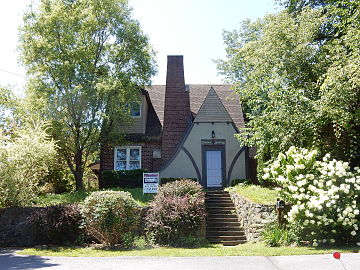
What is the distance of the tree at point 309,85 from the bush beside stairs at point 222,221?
2890mm

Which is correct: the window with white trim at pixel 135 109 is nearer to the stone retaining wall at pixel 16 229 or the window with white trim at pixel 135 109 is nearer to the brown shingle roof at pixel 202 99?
the brown shingle roof at pixel 202 99

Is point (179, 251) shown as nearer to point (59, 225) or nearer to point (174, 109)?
point (59, 225)

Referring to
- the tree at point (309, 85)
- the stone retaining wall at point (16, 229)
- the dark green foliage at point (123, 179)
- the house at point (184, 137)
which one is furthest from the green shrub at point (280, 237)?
the dark green foliage at point (123, 179)

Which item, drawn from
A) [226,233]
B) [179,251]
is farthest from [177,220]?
[226,233]

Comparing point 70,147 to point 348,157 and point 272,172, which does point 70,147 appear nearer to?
point 272,172

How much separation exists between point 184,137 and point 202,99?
6127 mm

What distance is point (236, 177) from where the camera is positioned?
20375 millimetres

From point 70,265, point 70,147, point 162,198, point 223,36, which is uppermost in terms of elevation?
point 223,36

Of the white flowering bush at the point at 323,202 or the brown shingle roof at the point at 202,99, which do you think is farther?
the brown shingle roof at the point at 202,99

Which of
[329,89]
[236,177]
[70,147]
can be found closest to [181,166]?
[236,177]

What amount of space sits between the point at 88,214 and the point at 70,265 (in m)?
3.63

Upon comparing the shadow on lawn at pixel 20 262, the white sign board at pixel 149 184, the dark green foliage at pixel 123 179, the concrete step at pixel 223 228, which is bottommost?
the shadow on lawn at pixel 20 262

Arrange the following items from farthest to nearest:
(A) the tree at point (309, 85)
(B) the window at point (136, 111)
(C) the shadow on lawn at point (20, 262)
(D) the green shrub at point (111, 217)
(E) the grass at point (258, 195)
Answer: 1. (B) the window at point (136, 111)
2. (E) the grass at point (258, 195)
3. (A) the tree at point (309, 85)
4. (D) the green shrub at point (111, 217)
5. (C) the shadow on lawn at point (20, 262)

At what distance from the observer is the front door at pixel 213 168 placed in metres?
20.5
